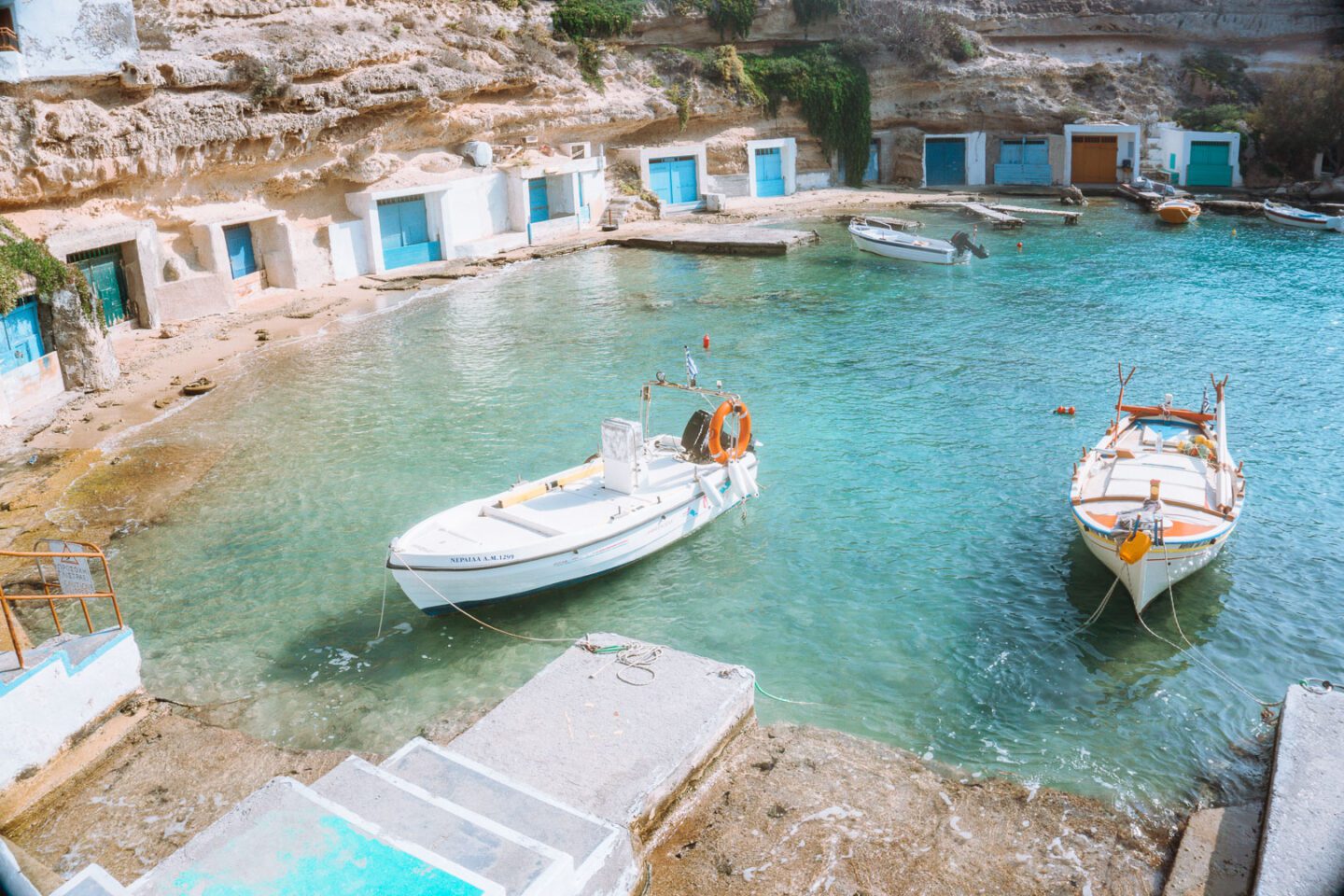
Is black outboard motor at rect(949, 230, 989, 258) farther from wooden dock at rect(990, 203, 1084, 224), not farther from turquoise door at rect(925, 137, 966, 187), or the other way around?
turquoise door at rect(925, 137, 966, 187)

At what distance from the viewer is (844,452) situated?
721 inches

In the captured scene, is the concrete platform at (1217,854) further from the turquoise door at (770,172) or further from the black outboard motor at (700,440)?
the turquoise door at (770,172)

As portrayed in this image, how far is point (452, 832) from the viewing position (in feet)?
22.0

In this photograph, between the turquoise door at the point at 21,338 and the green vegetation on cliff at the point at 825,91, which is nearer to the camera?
the turquoise door at the point at 21,338

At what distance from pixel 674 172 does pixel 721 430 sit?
3117cm

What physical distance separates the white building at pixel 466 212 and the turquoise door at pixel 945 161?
19161mm

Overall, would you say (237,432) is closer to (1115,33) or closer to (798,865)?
(798,865)

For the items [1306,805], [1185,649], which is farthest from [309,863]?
[1185,649]

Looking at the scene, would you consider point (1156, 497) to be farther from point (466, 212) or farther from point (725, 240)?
point (466, 212)

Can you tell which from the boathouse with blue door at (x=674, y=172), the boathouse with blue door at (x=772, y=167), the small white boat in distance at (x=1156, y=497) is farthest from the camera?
the boathouse with blue door at (x=772, y=167)

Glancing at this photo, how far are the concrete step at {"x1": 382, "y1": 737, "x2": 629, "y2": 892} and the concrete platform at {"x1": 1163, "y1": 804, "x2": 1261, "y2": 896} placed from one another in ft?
14.9

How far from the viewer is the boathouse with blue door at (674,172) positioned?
4325cm

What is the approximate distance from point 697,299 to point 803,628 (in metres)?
18.6

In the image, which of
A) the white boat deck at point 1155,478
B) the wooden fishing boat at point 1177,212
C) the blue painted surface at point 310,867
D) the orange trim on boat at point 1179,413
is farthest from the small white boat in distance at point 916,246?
the blue painted surface at point 310,867
